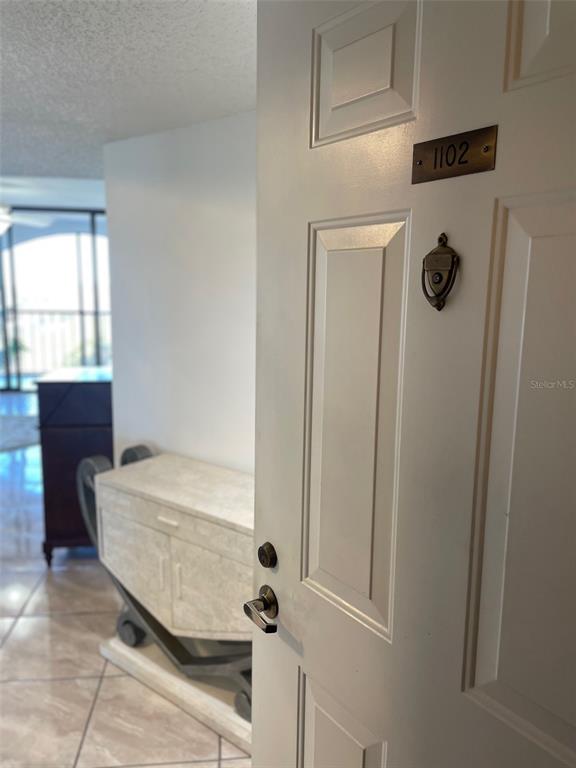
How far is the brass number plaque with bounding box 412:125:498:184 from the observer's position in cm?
63

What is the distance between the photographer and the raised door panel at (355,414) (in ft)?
2.57

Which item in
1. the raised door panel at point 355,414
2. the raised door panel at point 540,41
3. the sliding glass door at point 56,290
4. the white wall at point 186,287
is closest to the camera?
the raised door panel at point 540,41

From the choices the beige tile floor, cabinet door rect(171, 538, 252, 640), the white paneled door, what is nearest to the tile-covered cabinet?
cabinet door rect(171, 538, 252, 640)

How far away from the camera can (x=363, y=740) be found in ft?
2.97

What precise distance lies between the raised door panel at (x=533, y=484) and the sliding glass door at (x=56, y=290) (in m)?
6.79

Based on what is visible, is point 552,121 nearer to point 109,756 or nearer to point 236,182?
point 236,182

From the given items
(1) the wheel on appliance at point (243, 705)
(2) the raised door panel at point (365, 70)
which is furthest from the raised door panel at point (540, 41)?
(1) the wheel on appliance at point (243, 705)

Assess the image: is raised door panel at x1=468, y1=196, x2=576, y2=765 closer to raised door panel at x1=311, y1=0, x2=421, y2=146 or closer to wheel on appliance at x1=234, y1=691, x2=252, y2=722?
raised door panel at x1=311, y1=0, x2=421, y2=146

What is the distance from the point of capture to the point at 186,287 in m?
2.39

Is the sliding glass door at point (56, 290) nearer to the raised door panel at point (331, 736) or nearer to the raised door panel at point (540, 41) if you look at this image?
the raised door panel at point (331, 736)

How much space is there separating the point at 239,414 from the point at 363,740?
1.49 meters

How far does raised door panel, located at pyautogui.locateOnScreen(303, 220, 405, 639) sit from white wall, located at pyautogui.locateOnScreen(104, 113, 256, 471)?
1.31m

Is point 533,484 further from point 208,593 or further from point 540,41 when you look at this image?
point 208,593

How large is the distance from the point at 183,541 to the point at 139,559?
0.97 ft
